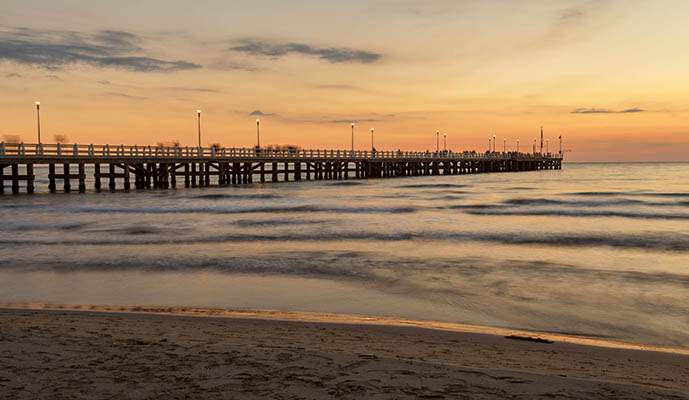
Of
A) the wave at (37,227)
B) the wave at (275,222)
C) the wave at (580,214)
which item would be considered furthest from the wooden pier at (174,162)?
→ the wave at (580,214)

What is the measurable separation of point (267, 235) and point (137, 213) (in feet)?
31.2

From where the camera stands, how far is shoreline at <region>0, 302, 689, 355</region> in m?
5.85

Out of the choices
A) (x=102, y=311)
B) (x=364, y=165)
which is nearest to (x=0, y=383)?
(x=102, y=311)

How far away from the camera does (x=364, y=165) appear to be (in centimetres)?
7181

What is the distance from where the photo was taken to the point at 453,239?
52.2 feet

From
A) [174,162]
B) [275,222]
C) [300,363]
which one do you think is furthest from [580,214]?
[174,162]

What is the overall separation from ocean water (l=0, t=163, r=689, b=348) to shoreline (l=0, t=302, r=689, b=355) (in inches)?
15.4

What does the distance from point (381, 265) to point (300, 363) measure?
6.96 meters

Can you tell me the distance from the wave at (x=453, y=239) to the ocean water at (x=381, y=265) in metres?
0.06

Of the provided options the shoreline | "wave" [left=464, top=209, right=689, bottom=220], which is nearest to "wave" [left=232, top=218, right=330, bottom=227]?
"wave" [left=464, top=209, right=689, bottom=220]

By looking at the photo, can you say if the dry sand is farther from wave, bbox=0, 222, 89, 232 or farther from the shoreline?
wave, bbox=0, 222, 89, 232

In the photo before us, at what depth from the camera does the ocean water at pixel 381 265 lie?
7.70m

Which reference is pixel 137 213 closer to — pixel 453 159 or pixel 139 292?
pixel 139 292

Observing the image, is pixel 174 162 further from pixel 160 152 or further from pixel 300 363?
pixel 300 363
